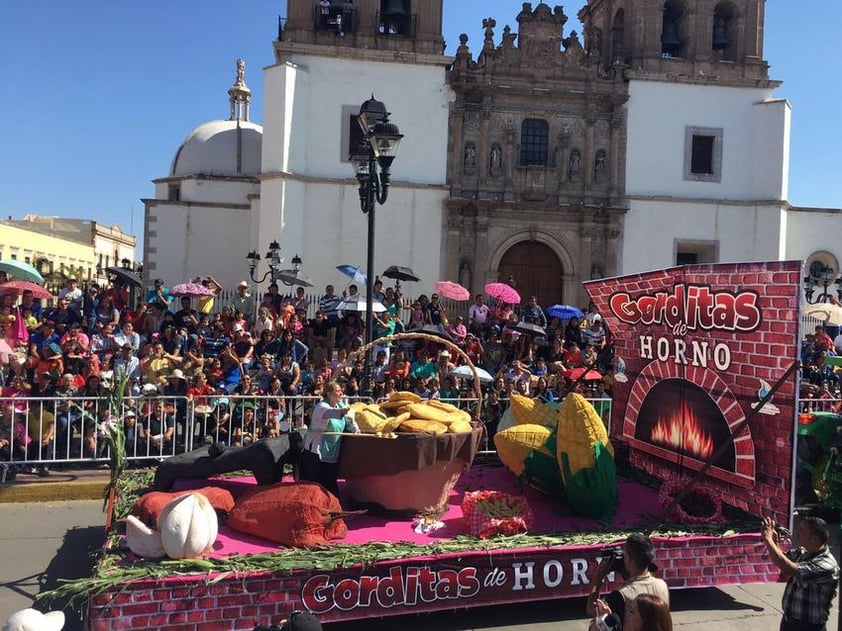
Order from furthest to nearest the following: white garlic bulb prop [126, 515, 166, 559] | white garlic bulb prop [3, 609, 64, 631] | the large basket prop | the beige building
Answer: the beige building
the large basket prop
white garlic bulb prop [126, 515, 166, 559]
white garlic bulb prop [3, 609, 64, 631]

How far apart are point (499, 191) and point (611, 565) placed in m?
18.8

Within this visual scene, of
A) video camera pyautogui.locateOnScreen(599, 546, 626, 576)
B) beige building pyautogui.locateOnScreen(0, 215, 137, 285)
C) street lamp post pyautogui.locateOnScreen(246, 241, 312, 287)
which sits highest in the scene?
beige building pyautogui.locateOnScreen(0, 215, 137, 285)

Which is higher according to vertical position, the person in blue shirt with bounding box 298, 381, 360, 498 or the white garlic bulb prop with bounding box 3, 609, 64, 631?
the person in blue shirt with bounding box 298, 381, 360, 498

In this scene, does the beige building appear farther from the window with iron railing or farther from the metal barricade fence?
the metal barricade fence

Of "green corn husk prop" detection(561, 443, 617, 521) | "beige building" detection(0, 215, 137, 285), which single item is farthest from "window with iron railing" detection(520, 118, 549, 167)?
"beige building" detection(0, 215, 137, 285)

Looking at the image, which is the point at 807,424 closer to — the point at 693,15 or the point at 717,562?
the point at 717,562

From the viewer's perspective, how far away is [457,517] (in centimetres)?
628

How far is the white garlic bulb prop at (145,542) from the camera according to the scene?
5.01m

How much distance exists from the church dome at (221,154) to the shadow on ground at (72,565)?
22900 millimetres

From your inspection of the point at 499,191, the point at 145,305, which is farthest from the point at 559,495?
the point at 499,191

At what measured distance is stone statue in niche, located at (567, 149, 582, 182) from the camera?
22297mm

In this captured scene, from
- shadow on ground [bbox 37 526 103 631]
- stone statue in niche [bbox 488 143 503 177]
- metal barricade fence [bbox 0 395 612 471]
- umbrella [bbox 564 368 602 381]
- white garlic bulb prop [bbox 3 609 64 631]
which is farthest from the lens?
stone statue in niche [bbox 488 143 503 177]

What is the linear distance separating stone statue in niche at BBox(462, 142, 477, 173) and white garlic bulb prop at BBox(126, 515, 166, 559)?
59.8ft

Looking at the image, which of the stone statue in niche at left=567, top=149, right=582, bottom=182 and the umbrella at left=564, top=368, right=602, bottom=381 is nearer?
the umbrella at left=564, top=368, right=602, bottom=381
